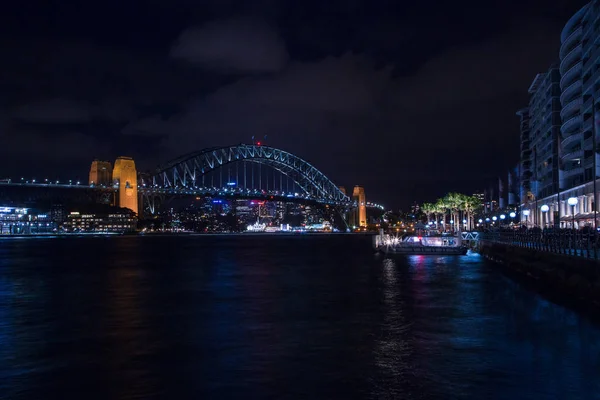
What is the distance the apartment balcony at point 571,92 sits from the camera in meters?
61.6

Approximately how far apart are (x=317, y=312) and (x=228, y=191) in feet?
430

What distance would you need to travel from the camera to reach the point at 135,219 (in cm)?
14225

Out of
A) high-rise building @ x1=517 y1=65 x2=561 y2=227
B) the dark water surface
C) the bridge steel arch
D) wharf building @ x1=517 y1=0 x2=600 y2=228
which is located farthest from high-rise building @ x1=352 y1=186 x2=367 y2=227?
the dark water surface

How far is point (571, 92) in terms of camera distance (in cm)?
6375

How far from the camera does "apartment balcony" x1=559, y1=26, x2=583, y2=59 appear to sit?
202 ft

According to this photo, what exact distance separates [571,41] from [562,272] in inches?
1735

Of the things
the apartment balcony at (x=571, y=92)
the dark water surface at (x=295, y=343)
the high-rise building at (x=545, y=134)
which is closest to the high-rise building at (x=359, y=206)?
the high-rise building at (x=545, y=134)

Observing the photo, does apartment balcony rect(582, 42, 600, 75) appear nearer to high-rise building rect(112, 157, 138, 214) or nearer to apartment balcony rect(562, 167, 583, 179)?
apartment balcony rect(562, 167, 583, 179)

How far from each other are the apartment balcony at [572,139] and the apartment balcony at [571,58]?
6854 mm

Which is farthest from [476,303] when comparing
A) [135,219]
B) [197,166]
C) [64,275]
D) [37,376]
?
[197,166]

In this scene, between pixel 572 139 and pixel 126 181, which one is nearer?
pixel 572 139

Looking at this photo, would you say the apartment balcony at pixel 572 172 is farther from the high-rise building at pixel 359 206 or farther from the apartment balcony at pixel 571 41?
the high-rise building at pixel 359 206

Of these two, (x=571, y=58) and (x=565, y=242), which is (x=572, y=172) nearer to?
(x=571, y=58)

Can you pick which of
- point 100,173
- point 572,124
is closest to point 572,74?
point 572,124
